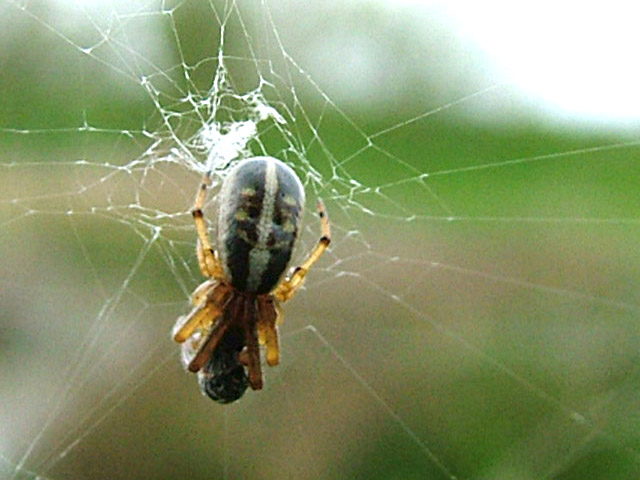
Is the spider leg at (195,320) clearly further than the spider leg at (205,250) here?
Yes

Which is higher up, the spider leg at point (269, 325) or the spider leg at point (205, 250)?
the spider leg at point (205, 250)

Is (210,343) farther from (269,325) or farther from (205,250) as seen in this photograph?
(205,250)

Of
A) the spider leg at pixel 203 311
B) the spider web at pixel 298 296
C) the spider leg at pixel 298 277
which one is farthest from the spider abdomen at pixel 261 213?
the spider web at pixel 298 296

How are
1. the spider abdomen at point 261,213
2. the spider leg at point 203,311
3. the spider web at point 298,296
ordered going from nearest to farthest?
the spider abdomen at point 261,213
the spider leg at point 203,311
the spider web at point 298,296

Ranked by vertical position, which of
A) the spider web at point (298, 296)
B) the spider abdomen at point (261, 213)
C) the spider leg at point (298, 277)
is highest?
the spider abdomen at point (261, 213)

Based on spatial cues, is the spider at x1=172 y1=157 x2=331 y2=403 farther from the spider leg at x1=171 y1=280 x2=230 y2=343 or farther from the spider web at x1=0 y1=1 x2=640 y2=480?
the spider web at x1=0 y1=1 x2=640 y2=480

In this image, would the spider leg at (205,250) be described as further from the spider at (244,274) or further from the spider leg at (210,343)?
the spider leg at (210,343)

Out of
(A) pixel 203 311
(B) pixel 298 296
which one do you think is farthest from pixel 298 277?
(B) pixel 298 296
